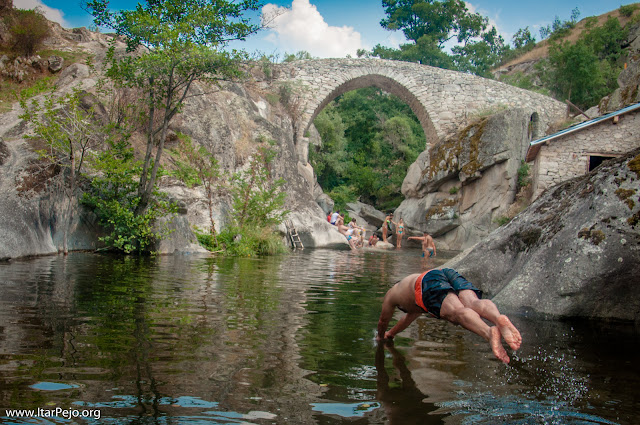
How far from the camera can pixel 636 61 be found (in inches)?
758

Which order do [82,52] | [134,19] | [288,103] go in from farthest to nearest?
1. [288,103]
2. [82,52]
3. [134,19]

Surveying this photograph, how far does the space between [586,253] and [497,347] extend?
2.26m

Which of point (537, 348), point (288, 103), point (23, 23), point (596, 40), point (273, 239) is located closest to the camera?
point (537, 348)

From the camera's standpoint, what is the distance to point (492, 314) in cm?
228

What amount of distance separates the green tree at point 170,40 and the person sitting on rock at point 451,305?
652 centimetres

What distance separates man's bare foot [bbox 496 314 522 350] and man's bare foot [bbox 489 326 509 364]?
0.09 feet

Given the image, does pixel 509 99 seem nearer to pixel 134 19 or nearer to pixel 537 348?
pixel 134 19

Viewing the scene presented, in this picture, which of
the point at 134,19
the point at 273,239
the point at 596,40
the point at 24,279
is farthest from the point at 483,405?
the point at 596,40

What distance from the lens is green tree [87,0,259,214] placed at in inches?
312

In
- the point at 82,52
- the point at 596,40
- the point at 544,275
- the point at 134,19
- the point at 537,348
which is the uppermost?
the point at 596,40

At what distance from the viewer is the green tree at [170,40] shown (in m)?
7.93

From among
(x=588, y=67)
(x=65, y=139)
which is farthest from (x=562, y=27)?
(x=65, y=139)

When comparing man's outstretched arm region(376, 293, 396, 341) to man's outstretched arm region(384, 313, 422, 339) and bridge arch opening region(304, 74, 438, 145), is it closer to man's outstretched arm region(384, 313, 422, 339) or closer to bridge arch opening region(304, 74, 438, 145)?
man's outstretched arm region(384, 313, 422, 339)

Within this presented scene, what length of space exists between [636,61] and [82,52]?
21.4 metres
